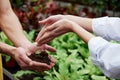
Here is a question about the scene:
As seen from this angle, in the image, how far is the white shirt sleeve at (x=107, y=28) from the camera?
2.82 m

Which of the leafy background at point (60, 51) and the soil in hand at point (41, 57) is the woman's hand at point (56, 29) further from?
the leafy background at point (60, 51)

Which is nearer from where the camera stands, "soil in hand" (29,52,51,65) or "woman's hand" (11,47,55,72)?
"woman's hand" (11,47,55,72)

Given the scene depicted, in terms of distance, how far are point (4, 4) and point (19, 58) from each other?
2.00 ft

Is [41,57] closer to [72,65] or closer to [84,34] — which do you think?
[72,65]

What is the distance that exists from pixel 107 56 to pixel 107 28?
59 cm

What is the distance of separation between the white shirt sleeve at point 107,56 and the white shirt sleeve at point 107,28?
0.46 m

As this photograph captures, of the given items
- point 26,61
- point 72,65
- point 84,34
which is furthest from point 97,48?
point 72,65

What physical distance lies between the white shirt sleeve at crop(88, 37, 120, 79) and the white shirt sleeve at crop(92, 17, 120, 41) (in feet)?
1.50

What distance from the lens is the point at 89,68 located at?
381 cm

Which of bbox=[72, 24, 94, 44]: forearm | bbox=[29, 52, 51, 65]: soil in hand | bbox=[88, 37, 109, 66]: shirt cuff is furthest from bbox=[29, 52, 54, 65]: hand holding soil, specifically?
bbox=[88, 37, 109, 66]: shirt cuff

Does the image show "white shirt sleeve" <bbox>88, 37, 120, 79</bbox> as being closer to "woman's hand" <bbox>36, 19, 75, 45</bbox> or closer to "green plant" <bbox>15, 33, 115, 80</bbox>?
"woman's hand" <bbox>36, 19, 75, 45</bbox>

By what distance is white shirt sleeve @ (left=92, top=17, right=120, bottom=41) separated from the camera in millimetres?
2818

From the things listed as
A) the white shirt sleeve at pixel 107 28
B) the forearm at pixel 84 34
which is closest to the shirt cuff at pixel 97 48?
the forearm at pixel 84 34

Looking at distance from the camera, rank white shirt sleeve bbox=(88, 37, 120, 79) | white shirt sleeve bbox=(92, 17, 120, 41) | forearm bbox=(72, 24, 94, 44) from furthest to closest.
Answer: white shirt sleeve bbox=(92, 17, 120, 41), forearm bbox=(72, 24, 94, 44), white shirt sleeve bbox=(88, 37, 120, 79)
